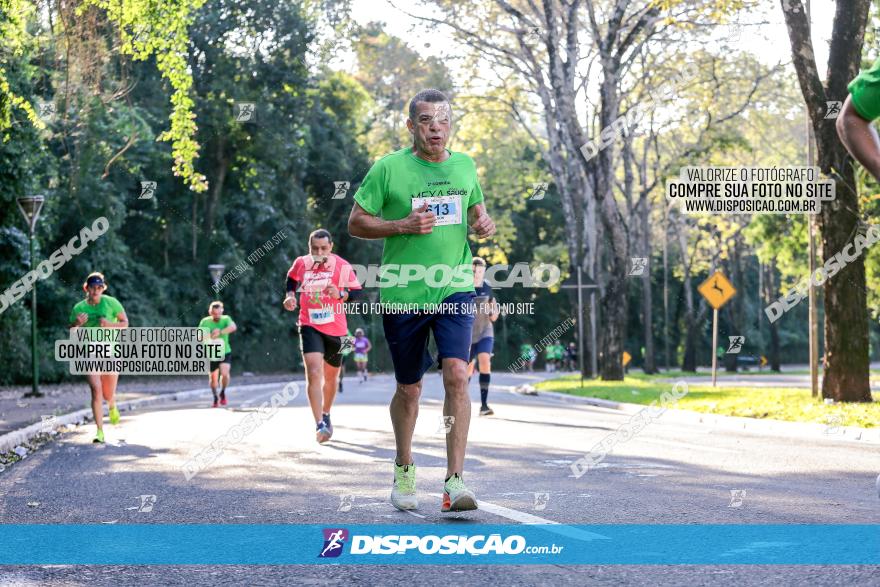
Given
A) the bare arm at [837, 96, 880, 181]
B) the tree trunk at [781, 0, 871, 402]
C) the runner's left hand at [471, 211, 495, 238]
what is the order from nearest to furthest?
the bare arm at [837, 96, 880, 181]
the runner's left hand at [471, 211, 495, 238]
the tree trunk at [781, 0, 871, 402]

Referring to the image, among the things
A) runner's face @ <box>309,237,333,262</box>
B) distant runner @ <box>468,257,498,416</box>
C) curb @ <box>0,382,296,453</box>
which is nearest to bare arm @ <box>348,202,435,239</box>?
runner's face @ <box>309,237,333,262</box>

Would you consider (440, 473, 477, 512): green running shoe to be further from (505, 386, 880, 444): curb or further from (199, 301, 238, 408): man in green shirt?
(199, 301, 238, 408): man in green shirt

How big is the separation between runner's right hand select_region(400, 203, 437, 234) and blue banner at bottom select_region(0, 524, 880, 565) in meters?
1.56

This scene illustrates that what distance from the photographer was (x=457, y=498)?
21.5 feet

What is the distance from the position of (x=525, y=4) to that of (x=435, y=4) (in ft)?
9.22

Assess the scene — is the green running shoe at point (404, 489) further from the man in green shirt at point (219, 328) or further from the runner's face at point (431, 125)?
the man in green shirt at point (219, 328)

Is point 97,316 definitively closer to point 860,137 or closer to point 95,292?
point 95,292

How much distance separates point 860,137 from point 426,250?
2.84 m

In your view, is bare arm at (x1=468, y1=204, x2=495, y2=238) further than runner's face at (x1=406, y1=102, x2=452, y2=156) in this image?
Yes

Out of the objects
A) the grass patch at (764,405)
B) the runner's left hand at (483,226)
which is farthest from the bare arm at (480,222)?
the grass patch at (764,405)

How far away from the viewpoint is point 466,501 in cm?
654

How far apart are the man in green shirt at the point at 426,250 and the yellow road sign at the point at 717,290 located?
20764 millimetres

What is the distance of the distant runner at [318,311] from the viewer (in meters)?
12.2

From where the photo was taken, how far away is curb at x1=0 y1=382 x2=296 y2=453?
13.6m
